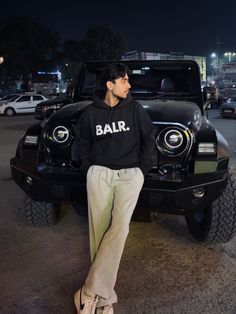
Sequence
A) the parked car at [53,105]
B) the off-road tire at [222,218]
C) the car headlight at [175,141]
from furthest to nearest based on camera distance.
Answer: the parked car at [53,105], the off-road tire at [222,218], the car headlight at [175,141]

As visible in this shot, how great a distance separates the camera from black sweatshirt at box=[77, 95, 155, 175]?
9.69 feet

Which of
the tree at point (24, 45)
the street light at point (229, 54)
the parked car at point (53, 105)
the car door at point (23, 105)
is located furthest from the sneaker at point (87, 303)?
the street light at point (229, 54)

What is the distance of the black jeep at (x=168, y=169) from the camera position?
3797 millimetres

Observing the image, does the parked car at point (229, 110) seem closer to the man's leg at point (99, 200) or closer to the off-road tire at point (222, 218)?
the off-road tire at point (222, 218)

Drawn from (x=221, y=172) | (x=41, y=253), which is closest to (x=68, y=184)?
(x=41, y=253)

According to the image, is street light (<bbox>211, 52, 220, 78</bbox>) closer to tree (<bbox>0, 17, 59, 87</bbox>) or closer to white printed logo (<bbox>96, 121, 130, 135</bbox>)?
tree (<bbox>0, 17, 59, 87</bbox>)

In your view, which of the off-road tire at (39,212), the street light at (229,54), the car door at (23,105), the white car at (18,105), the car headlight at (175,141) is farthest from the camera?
the street light at (229,54)

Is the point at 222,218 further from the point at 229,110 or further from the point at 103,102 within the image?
the point at 229,110

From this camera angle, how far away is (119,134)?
2939 mm

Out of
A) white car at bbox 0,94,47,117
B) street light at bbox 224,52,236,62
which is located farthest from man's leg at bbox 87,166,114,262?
street light at bbox 224,52,236,62

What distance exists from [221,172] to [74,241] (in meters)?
1.74

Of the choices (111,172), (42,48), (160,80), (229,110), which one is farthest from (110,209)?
(42,48)

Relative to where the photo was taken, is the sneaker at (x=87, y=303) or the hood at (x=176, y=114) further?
the hood at (x=176, y=114)

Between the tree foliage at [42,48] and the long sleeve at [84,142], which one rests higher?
the tree foliage at [42,48]
